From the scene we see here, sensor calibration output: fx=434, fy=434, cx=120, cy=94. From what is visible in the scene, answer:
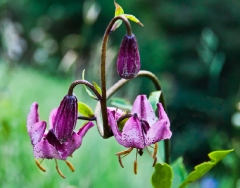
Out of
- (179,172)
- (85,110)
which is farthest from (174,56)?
(85,110)

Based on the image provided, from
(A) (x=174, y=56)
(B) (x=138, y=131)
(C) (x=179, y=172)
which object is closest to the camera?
(B) (x=138, y=131)

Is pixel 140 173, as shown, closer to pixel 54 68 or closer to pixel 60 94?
pixel 60 94

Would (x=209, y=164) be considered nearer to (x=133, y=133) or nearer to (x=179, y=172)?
(x=133, y=133)

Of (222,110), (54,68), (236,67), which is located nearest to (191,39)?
(236,67)

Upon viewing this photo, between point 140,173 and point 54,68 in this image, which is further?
point 54,68

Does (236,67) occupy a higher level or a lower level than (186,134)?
higher

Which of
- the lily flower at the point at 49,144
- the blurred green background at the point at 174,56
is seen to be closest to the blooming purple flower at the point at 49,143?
the lily flower at the point at 49,144

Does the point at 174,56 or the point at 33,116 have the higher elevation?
the point at 174,56
